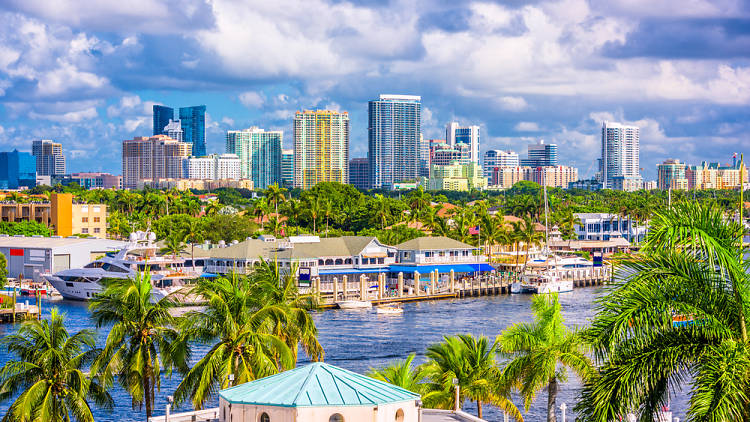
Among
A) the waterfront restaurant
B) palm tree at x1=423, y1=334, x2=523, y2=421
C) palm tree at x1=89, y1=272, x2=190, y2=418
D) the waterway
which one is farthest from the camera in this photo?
the waterfront restaurant

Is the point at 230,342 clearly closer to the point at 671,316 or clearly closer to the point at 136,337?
the point at 136,337

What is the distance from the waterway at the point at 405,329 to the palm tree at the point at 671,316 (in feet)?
98.8

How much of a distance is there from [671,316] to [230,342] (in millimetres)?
14705

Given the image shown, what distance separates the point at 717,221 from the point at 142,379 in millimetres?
18981

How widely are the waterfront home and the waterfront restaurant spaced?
172 centimetres

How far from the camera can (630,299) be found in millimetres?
12203

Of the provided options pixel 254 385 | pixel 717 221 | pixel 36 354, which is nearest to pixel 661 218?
pixel 717 221

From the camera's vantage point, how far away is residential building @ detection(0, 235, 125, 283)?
4154 inches

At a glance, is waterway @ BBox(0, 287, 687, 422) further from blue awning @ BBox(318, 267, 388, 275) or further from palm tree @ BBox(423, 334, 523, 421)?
palm tree @ BBox(423, 334, 523, 421)

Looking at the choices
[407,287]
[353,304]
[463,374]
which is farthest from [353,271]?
[463,374]

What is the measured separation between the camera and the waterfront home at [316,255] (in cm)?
9588

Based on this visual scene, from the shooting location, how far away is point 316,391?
1842 cm

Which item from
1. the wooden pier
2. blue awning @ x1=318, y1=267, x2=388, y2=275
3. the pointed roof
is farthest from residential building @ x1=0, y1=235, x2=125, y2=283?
the pointed roof

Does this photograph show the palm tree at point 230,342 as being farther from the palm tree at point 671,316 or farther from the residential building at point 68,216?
the residential building at point 68,216
